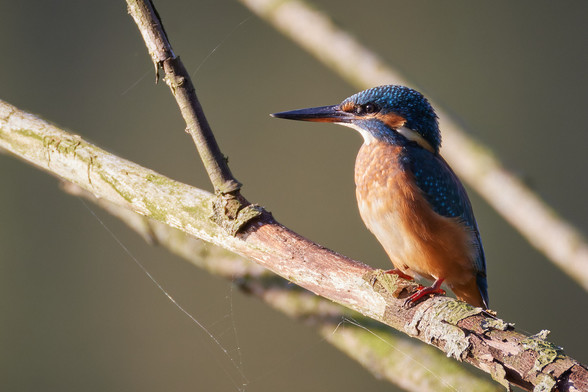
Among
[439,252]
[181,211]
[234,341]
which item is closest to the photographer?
[181,211]

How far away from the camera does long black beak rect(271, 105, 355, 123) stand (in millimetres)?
1351

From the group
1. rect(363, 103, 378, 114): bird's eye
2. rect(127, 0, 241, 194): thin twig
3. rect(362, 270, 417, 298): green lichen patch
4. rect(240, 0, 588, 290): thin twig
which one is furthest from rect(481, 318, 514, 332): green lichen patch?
rect(240, 0, 588, 290): thin twig

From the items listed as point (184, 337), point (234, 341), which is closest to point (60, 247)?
point (184, 337)

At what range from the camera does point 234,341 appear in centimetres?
201

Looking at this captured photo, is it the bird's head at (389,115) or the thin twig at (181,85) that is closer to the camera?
the thin twig at (181,85)

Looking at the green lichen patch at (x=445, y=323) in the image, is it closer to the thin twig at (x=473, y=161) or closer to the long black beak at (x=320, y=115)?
the long black beak at (x=320, y=115)

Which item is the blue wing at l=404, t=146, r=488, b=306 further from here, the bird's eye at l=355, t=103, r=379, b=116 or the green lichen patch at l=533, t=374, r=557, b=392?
the green lichen patch at l=533, t=374, r=557, b=392

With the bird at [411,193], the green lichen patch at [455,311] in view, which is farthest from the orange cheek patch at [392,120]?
the green lichen patch at [455,311]

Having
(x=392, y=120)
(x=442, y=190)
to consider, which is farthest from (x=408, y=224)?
(x=392, y=120)

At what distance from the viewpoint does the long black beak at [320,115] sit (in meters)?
1.35

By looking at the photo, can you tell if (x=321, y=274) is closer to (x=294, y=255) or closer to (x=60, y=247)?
(x=294, y=255)

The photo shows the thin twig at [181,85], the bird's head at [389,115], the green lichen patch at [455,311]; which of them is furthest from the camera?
the bird's head at [389,115]

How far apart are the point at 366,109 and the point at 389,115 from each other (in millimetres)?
58

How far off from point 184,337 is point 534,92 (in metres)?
1.61
